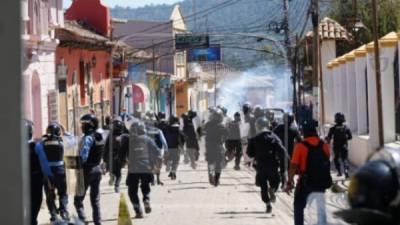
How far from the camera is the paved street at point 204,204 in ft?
48.4

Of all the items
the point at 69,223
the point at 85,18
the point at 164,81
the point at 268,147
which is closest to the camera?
the point at 69,223

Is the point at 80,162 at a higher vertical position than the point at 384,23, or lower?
lower

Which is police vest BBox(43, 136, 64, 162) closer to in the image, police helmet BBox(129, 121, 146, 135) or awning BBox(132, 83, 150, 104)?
police helmet BBox(129, 121, 146, 135)

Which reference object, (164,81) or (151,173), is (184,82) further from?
(151,173)

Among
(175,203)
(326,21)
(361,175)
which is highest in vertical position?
(326,21)

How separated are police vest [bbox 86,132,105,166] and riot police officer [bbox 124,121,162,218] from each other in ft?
4.28

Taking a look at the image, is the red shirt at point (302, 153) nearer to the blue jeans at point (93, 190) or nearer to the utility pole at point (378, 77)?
the blue jeans at point (93, 190)

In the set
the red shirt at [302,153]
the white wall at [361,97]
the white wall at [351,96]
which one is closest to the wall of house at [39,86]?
the white wall at [361,97]

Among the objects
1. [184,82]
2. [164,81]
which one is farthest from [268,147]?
[184,82]

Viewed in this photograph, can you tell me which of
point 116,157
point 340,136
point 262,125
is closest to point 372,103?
point 340,136

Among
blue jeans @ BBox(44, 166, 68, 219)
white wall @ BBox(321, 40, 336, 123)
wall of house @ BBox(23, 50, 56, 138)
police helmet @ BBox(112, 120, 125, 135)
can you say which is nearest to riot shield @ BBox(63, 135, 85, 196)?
blue jeans @ BBox(44, 166, 68, 219)

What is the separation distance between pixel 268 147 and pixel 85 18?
26.9m

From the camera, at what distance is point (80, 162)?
551 inches

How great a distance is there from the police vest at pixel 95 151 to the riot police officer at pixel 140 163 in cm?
130
